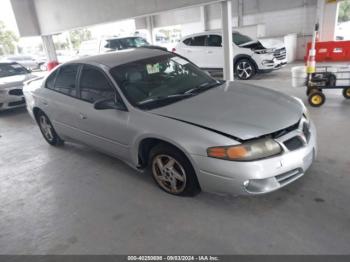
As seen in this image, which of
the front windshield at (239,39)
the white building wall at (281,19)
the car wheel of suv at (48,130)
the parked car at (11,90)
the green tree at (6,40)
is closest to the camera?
the car wheel of suv at (48,130)

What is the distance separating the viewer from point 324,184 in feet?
8.57

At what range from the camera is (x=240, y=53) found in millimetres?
8070

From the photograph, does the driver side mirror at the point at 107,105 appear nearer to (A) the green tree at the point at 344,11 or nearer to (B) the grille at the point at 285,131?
(B) the grille at the point at 285,131

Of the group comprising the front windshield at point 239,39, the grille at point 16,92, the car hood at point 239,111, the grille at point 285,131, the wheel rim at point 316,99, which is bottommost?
the wheel rim at point 316,99

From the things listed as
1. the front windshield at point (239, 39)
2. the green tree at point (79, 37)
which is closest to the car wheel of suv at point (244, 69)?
the front windshield at point (239, 39)

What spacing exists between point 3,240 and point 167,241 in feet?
4.87

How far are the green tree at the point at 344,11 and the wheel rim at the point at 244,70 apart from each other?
19.9ft

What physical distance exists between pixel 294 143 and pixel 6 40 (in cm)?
3246

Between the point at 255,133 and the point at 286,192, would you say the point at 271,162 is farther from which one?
the point at 286,192

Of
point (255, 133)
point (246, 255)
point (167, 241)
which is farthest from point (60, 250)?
point (255, 133)

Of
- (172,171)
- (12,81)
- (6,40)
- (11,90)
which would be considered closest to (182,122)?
(172,171)

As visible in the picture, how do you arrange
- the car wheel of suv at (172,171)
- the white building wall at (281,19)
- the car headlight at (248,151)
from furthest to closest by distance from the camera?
A: the white building wall at (281,19), the car wheel of suv at (172,171), the car headlight at (248,151)

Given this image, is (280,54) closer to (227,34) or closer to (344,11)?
(227,34)

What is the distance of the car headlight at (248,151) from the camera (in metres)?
2.11
